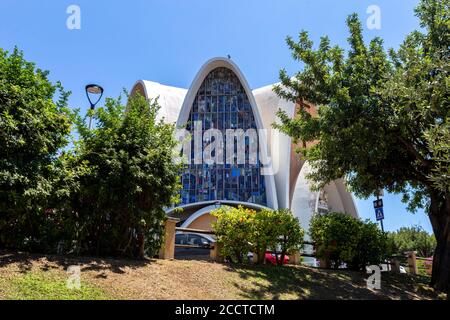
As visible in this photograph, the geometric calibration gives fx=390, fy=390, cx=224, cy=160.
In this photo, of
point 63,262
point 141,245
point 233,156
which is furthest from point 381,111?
point 233,156

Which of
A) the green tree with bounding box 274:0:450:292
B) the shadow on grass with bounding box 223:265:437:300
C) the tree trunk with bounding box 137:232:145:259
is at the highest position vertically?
the green tree with bounding box 274:0:450:292

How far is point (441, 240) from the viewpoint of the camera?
12234mm

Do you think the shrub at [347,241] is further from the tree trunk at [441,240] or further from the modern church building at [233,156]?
the modern church building at [233,156]

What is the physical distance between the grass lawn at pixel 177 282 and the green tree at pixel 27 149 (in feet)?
2.31

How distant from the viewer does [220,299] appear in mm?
7961

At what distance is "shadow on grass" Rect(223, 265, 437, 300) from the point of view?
9143 millimetres

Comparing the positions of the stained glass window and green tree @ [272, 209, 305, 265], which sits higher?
the stained glass window

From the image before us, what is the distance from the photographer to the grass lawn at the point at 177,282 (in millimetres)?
6762

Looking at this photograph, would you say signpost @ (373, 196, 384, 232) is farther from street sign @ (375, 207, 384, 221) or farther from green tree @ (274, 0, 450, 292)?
green tree @ (274, 0, 450, 292)

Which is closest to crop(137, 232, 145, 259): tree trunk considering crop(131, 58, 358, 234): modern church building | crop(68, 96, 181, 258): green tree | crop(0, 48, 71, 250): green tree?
crop(68, 96, 181, 258): green tree

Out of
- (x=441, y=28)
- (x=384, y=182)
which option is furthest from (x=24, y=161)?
(x=441, y=28)

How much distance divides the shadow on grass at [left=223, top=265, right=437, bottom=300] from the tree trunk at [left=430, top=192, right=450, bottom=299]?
46 centimetres

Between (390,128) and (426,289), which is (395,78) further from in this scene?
(426,289)
